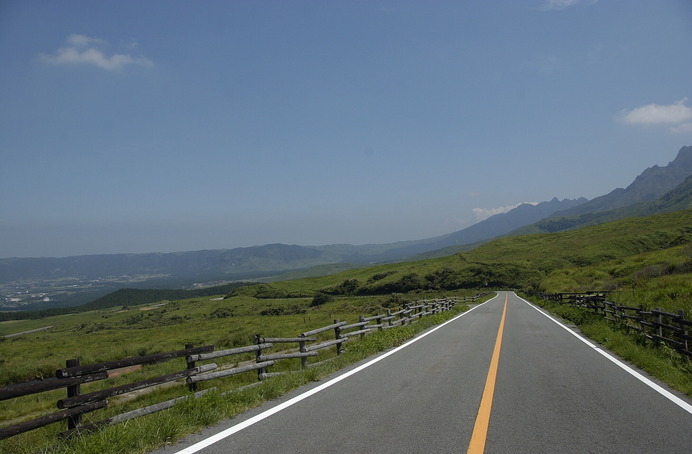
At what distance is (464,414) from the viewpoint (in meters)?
6.83

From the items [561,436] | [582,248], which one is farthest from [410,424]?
[582,248]

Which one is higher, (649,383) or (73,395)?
(73,395)

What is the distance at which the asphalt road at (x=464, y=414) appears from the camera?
218 inches

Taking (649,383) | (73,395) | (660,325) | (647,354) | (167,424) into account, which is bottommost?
(647,354)

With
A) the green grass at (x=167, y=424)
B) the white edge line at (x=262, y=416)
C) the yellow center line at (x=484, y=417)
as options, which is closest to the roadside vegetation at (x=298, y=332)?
the green grass at (x=167, y=424)

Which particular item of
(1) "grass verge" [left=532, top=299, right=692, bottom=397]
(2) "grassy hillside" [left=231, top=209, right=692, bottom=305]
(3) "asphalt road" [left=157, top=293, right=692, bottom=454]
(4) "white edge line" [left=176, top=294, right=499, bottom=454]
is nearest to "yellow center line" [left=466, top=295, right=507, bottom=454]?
(3) "asphalt road" [left=157, top=293, right=692, bottom=454]

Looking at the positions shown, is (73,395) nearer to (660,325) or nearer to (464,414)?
(464,414)

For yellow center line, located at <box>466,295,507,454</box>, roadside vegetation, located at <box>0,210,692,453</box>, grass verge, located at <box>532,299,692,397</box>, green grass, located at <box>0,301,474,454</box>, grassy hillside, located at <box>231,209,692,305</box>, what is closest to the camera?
yellow center line, located at <box>466,295,507,454</box>

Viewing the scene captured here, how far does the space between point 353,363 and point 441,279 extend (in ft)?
384

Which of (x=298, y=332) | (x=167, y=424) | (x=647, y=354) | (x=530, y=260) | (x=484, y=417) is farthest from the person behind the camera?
(x=530, y=260)

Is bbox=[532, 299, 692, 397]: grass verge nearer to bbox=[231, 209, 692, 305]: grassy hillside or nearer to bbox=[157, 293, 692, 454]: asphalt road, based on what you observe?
bbox=[157, 293, 692, 454]: asphalt road

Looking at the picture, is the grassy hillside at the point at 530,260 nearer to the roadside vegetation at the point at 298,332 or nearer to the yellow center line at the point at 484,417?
the roadside vegetation at the point at 298,332

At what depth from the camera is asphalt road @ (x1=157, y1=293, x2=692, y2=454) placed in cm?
553

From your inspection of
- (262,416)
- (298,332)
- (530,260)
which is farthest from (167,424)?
(530,260)
